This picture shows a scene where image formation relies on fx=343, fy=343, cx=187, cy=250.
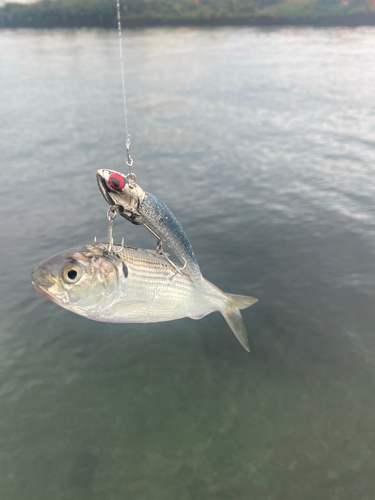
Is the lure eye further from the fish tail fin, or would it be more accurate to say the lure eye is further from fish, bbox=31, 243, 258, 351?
the fish tail fin

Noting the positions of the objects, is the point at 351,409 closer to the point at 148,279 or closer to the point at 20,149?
the point at 148,279

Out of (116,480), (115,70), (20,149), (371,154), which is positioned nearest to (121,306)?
(116,480)

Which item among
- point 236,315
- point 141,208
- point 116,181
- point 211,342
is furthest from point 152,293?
point 211,342

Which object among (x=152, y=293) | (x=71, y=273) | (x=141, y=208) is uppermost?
(x=141, y=208)

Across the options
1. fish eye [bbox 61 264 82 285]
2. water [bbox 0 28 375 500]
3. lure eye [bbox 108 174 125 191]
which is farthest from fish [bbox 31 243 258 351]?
water [bbox 0 28 375 500]

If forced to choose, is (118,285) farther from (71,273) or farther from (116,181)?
(116,181)
